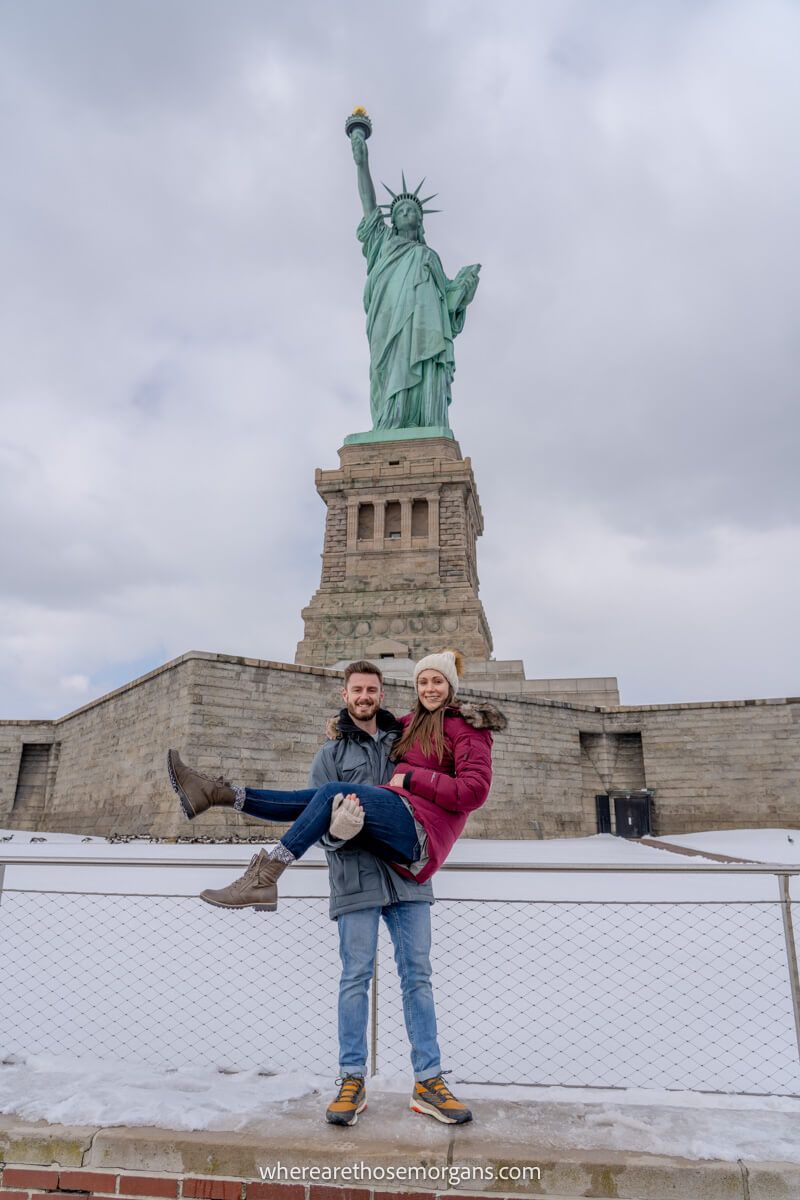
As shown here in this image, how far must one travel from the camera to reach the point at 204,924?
269 inches

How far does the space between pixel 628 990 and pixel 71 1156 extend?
3.80m

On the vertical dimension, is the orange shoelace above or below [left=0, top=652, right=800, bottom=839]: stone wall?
below

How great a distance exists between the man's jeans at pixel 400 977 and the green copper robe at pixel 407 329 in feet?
91.1

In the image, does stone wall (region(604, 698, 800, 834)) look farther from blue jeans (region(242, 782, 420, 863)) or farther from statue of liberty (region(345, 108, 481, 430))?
blue jeans (region(242, 782, 420, 863))

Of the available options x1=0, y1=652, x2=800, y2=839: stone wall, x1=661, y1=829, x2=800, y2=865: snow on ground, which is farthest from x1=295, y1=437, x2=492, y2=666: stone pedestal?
x1=661, y1=829, x2=800, y2=865: snow on ground

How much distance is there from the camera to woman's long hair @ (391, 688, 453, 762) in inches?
128

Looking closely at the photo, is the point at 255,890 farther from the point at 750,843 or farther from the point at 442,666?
the point at 750,843

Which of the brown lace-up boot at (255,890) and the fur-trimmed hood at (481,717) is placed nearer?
the brown lace-up boot at (255,890)

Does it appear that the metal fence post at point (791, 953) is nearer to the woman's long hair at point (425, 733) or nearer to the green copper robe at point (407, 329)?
the woman's long hair at point (425, 733)

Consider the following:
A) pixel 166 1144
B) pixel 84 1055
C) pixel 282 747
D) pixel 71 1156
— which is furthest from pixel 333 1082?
pixel 282 747

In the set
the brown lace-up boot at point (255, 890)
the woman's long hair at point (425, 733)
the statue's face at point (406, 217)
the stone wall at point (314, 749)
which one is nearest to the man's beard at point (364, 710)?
the woman's long hair at point (425, 733)

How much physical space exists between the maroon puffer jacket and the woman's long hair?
30mm

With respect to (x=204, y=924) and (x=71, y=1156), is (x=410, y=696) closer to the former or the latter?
(x=204, y=924)

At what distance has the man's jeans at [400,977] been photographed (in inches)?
119
